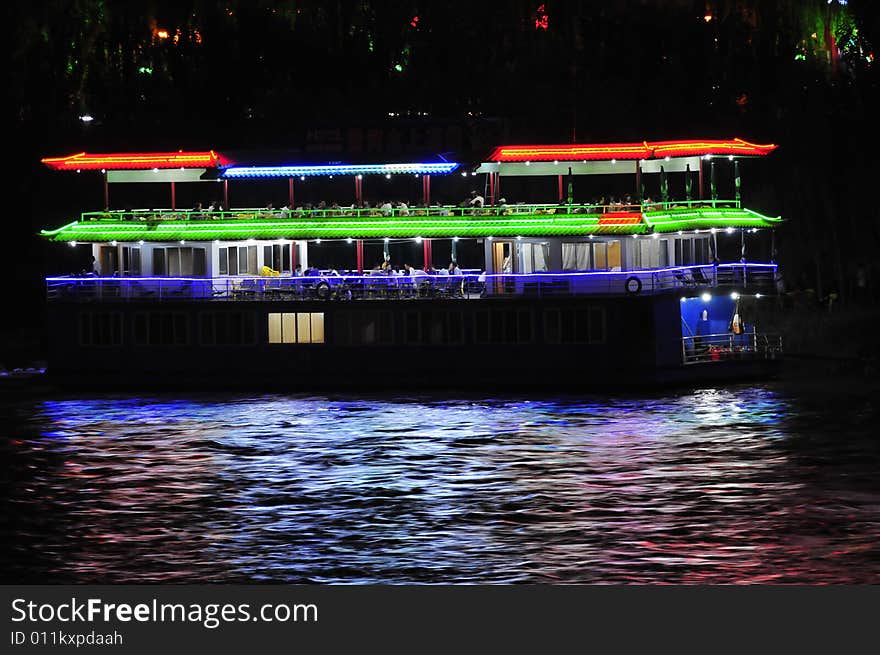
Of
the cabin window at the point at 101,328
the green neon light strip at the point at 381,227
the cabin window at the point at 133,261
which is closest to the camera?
the green neon light strip at the point at 381,227

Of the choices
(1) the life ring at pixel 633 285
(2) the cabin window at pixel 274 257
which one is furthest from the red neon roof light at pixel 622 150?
(2) the cabin window at pixel 274 257

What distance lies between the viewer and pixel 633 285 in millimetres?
55312

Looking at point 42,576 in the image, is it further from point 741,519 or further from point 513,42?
point 513,42

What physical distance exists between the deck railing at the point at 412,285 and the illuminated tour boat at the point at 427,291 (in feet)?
0.23

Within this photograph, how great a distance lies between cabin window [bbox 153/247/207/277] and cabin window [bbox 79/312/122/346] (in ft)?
9.48

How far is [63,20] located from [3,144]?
6587mm

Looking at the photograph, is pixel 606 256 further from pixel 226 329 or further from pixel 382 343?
pixel 226 329

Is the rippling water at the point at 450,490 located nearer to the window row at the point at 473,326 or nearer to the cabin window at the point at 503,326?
the cabin window at the point at 503,326

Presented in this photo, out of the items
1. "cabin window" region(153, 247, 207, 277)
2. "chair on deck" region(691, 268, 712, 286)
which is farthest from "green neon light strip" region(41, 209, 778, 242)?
"chair on deck" region(691, 268, 712, 286)

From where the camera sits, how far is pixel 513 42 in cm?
8312

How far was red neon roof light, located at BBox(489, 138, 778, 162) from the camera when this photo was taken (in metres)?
57.9

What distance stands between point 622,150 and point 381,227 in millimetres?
8924

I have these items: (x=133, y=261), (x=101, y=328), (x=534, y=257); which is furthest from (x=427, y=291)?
(x=101, y=328)

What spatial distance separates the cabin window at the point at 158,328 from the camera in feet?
191
